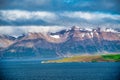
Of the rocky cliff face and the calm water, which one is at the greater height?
the calm water

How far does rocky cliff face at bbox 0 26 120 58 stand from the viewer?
10269cm

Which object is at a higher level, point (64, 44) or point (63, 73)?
point (63, 73)

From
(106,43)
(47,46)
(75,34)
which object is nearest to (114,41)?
(106,43)

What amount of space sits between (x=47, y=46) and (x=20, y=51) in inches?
453

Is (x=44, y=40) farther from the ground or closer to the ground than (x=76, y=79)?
closer to the ground

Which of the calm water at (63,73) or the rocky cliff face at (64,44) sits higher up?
the calm water at (63,73)

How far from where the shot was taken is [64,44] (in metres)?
116

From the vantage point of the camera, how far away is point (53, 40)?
124m

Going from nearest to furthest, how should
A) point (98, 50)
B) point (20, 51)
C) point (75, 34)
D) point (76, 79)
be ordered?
point (76, 79) < point (98, 50) < point (20, 51) < point (75, 34)

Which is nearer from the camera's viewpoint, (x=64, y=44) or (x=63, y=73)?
(x=63, y=73)

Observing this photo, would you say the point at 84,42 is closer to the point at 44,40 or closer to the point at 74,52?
the point at 74,52

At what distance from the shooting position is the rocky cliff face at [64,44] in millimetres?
102688

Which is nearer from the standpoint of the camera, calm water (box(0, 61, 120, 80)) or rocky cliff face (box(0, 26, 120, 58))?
calm water (box(0, 61, 120, 80))

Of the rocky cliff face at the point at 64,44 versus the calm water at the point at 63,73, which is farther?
the rocky cliff face at the point at 64,44
